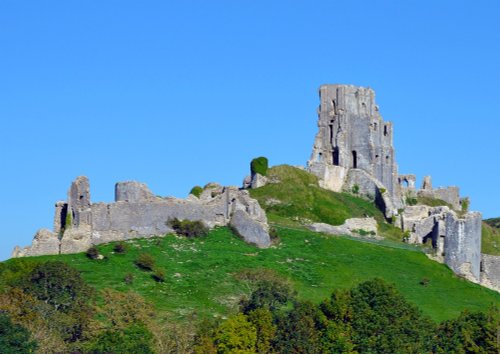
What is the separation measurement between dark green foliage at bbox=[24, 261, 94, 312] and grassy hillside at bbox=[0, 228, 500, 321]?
2289mm

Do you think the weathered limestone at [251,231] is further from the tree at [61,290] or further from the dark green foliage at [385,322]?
the tree at [61,290]

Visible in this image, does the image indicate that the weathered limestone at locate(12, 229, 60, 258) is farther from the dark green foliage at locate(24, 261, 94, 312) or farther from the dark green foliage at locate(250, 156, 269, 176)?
the dark green foliage at locate(250, 156, 269, 176)

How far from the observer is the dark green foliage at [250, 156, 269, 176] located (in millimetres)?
108062

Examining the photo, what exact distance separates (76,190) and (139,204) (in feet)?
11.7

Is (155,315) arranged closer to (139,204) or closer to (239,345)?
(239,345)

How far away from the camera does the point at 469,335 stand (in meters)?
80.8

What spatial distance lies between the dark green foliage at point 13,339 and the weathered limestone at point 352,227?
1162 inches

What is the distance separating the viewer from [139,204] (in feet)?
292

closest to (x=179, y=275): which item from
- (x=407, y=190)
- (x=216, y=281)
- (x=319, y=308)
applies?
(x=216, y=281)

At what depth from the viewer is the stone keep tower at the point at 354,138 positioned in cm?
11438

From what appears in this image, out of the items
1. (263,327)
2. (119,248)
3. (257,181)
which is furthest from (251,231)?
(257,181)

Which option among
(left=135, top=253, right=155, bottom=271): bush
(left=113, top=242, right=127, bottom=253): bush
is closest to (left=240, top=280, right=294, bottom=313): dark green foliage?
(left=135, top=253, right=155, bottom=271): bush

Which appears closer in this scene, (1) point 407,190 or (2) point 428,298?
(2) point 428,298

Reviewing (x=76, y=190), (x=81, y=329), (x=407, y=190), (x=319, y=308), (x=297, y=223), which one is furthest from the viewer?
(x=407, y=190)
